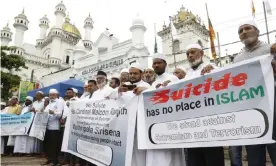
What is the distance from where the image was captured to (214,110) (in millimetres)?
2449

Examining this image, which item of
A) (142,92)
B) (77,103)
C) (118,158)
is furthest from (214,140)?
(77,103)

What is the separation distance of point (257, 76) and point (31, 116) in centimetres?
582

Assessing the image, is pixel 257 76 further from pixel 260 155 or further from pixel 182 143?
pixel 182 143

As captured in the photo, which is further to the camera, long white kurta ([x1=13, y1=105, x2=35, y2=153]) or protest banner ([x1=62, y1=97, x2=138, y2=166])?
long white kurta ([x1=13, y1=105, x2=35, y2=153])

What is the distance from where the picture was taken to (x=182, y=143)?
265 centimetres

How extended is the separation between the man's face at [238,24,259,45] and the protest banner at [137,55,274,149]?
47 centimetres

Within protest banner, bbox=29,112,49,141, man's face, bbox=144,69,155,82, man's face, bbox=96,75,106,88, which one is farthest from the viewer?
protest banner, bbox=29,112,49,141

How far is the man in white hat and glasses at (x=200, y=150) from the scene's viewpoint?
8.73ft

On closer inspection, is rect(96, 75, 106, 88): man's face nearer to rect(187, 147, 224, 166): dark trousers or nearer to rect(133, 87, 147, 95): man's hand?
rect(133, 87, 147, 95): man's hand

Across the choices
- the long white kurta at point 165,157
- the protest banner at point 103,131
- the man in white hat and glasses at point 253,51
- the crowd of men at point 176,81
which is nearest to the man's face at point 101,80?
the crowd of men at point 176,81

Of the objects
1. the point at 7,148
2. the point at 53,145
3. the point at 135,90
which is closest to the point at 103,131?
the point at 135,90

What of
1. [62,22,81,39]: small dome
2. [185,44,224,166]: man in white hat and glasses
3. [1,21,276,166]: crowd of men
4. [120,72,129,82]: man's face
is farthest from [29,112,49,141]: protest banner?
[62,22,81,39]: small dome

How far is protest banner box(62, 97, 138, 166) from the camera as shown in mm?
3148

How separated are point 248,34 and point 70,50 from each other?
159ft
